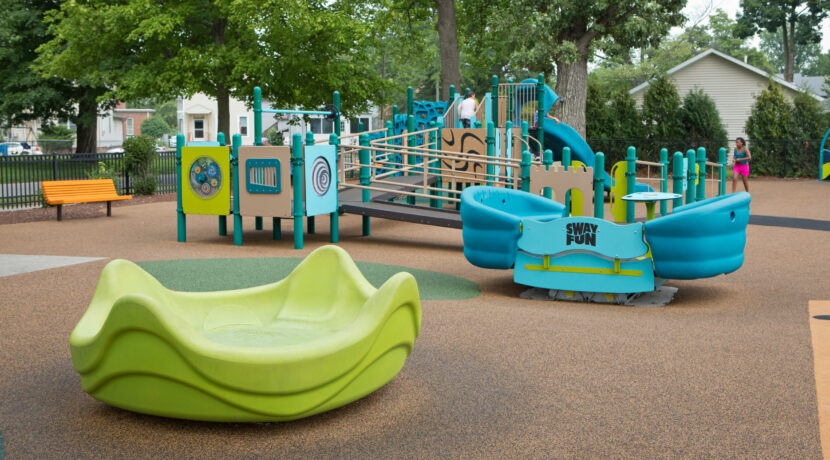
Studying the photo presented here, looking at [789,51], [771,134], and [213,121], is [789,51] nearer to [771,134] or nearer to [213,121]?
[771,134]

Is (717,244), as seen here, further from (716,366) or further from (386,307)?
(386,307)

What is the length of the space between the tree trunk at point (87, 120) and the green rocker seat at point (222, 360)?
2843 cm

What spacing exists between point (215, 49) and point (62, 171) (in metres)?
8.15

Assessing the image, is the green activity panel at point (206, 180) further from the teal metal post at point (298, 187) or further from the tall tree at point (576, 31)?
the tall tree at point (576, 31)

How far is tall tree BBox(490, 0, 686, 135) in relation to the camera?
24.5 metres

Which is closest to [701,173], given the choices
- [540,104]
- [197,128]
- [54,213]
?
[540,104]

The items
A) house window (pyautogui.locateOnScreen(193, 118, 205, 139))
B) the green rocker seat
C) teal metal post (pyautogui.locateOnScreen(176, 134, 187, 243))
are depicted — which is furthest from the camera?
house window (pyautogui.locateOnScreen(193, 118, 205, 139))

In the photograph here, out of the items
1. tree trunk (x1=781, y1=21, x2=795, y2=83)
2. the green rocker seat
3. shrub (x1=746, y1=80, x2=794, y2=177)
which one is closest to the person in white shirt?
the green rocker seat

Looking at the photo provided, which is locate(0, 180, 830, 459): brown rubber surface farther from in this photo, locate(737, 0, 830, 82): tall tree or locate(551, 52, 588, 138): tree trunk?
locate(737, 0, 830, 82): tall tree

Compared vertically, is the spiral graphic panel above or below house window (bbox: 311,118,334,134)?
below

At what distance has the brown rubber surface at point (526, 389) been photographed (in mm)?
4055

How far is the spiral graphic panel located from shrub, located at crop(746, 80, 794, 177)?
71.9ft

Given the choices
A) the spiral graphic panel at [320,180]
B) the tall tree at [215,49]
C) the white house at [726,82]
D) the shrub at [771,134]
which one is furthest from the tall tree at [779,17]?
the spiral graphic panel at [320,180]

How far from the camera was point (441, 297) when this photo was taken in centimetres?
810
